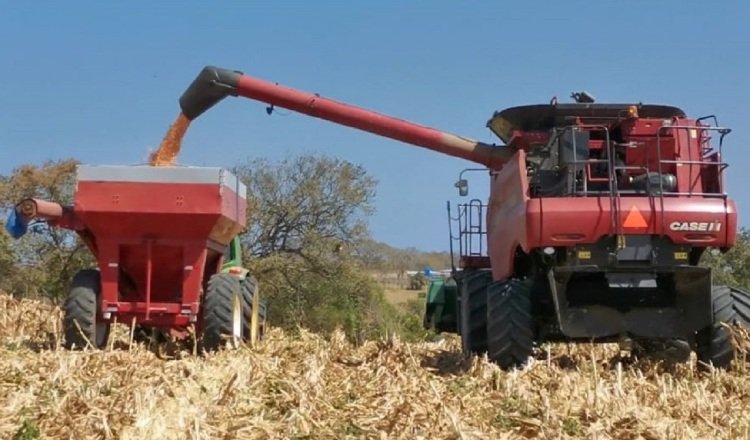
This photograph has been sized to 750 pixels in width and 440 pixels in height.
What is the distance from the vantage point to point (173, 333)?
34.4 feet

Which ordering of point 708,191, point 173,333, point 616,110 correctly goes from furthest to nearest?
point 173,333 < point 616,110 < point 708,191

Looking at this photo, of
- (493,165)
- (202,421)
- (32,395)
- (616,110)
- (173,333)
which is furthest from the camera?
(493,165)

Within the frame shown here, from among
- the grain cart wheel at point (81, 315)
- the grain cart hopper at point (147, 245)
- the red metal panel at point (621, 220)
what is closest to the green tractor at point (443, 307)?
the grain cart hopper at point (147, 245)

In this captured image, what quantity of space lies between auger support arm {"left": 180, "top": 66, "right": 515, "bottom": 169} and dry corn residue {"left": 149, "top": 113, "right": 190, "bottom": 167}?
164 mm

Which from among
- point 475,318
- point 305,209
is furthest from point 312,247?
point 475,318

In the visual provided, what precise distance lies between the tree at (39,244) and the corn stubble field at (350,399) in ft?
44.0

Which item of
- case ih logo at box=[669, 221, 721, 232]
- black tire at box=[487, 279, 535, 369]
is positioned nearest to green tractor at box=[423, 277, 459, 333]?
black tire at box=[487, 279, 535, 369]

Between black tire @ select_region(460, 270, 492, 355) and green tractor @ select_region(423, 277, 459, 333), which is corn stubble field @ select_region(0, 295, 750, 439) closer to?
black tire @ select_region(460, 270, 492, 355)

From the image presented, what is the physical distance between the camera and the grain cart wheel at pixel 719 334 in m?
8.19

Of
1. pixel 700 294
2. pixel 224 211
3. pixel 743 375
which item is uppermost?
pixel 224 211

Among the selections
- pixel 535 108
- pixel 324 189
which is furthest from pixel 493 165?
pixel 324 189

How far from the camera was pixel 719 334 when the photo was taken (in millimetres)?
8203

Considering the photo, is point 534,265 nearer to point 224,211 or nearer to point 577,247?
point 577,247

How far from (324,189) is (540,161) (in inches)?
618
